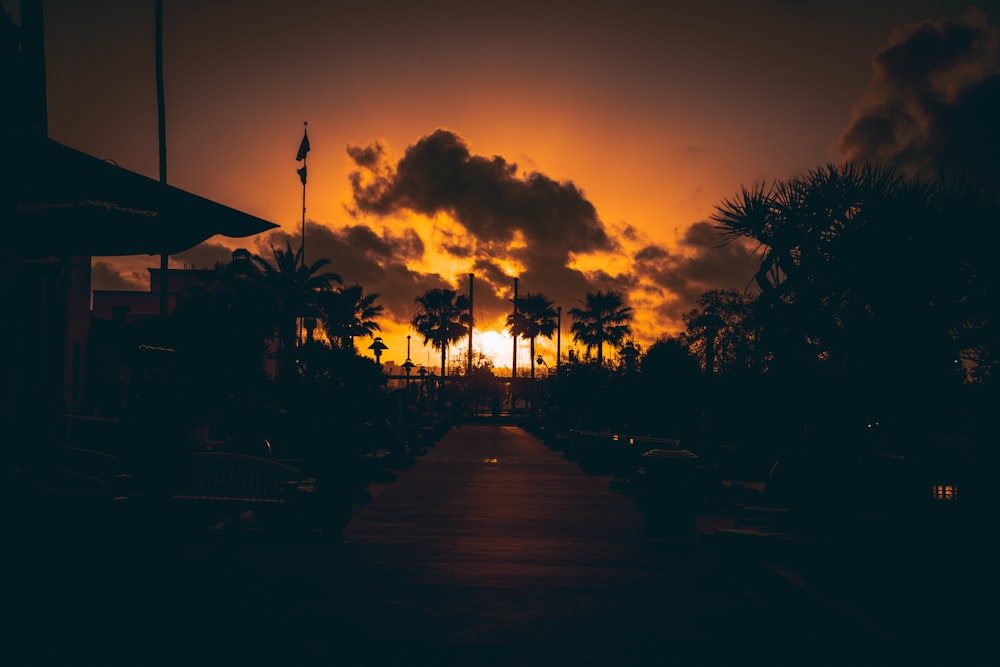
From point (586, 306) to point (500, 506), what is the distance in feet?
186

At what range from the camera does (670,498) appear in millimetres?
9953

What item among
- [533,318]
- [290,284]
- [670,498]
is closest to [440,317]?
[533,318]

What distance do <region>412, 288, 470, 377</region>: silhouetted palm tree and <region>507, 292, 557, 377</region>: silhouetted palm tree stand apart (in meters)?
5.44

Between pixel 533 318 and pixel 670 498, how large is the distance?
7452 centimetres

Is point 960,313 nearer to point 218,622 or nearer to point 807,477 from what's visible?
point 807,477

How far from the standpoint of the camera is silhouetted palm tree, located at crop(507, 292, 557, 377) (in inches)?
3310

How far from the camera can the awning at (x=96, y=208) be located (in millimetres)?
4480

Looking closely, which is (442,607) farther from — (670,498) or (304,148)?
(304,148)

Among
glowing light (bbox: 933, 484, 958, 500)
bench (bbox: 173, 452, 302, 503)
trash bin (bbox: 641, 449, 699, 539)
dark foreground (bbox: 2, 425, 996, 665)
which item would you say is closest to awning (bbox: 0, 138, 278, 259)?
dark foreground (bbox: 2, 425, 996, 665)

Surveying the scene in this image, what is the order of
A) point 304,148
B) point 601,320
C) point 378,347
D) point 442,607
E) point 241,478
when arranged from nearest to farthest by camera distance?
1. point 442,607
2. point 241,478
3. point 378,347
4. point 304,148
5. point 601,320

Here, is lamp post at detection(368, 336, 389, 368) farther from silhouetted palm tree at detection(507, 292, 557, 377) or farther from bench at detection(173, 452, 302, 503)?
silhouetted palm tree at detection(507, 292, 557, 377)

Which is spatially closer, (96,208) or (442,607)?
(96,208)

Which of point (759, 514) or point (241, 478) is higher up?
point (241, 478)

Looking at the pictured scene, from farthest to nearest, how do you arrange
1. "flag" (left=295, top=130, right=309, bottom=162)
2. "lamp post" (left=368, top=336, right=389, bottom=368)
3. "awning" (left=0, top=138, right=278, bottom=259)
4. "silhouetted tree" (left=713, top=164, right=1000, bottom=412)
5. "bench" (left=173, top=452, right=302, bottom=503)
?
"flag" (left=295, top=130, right=309, bottom=162), "lamp post" (left=368, top=336, right=389, bottom=368), "bench" (left=173, top=452, right=302, bottom=503), "silhouetted tree" (left=713, top=164, right=1000, bottom=412), "awning" (left=0, top=138, right=278, bottom=259)
